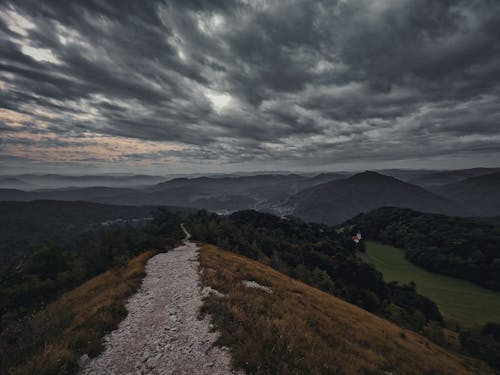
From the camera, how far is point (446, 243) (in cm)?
10375

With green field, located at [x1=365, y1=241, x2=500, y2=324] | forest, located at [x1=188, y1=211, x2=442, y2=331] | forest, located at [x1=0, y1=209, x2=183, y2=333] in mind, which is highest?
forest, located at [x1=0, y1=209, x2=183, y2=333]

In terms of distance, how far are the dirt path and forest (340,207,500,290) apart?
113 metres

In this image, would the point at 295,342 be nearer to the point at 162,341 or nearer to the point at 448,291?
the point at 162,341

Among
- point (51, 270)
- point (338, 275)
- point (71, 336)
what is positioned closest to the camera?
point (71, 336)

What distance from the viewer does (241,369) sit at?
657 cm

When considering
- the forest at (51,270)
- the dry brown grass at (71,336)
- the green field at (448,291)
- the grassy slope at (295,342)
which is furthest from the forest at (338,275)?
the dry brown grass at (71,336)

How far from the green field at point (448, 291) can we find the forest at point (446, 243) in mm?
4714

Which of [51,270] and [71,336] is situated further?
[51,270]

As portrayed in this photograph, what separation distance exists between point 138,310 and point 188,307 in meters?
2.77

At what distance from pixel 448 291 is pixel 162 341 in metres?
94.9

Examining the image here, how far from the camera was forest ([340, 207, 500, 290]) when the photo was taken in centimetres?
8056

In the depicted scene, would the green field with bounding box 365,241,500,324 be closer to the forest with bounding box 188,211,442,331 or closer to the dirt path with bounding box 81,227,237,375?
the forest with bounding box 188,211,442,331

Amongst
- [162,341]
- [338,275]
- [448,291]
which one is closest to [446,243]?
[448,291]

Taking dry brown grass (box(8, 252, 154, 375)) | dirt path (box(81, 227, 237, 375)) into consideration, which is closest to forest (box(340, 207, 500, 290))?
dirt path (box(81, 227, 237, 375))
